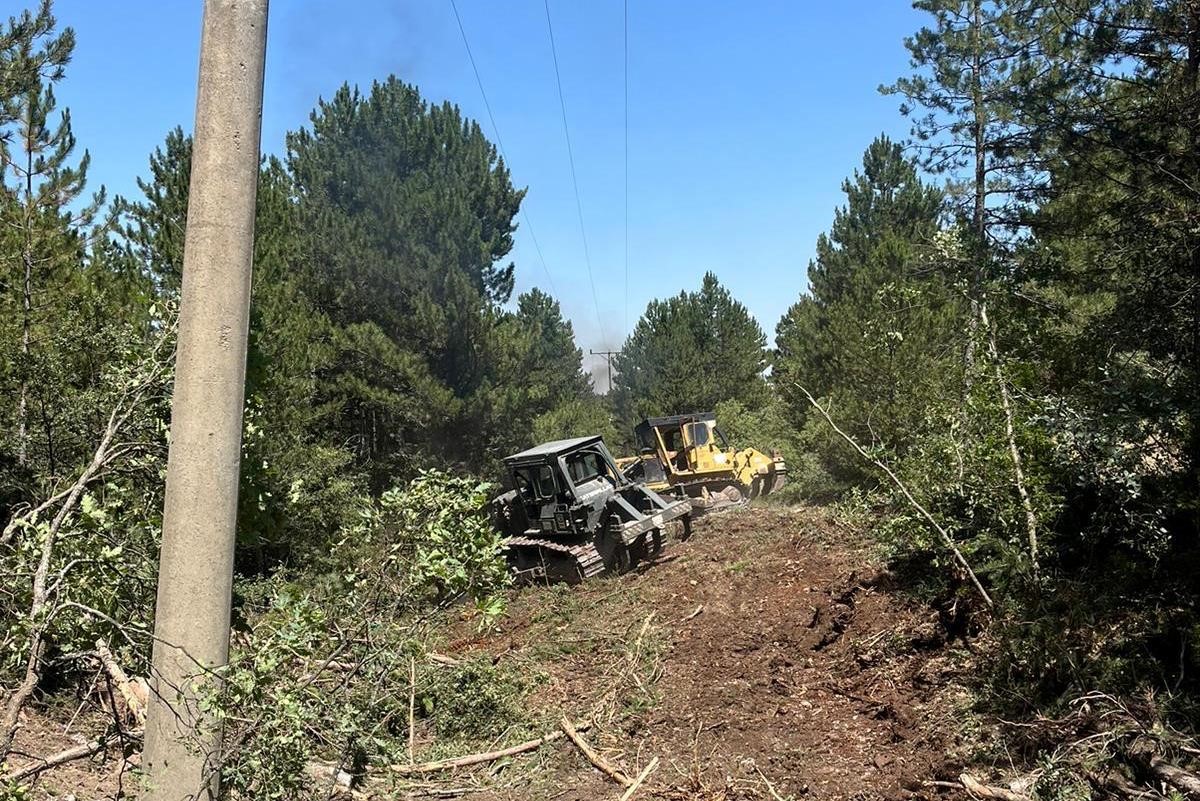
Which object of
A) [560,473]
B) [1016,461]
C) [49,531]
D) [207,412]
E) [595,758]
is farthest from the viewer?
[560,473]

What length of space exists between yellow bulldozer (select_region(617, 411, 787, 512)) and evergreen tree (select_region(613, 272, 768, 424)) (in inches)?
568

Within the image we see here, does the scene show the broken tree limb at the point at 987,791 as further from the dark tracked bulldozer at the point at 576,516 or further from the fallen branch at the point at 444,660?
the dark tracked bulldozer at the point at 576,516

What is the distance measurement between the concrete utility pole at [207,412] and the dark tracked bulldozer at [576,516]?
10.8 m

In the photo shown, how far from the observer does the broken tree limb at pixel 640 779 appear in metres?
5.88

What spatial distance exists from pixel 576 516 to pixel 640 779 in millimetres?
8326

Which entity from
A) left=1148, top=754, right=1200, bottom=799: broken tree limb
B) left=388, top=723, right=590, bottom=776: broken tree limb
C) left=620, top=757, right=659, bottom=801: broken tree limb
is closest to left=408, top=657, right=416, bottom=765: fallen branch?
left=388, top=723, right=590, bottom=776: broken tree limb

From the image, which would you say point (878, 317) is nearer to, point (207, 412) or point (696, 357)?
point (207, 412)

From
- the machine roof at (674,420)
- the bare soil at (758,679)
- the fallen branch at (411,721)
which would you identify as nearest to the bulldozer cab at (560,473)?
the bare soil at (758,679)

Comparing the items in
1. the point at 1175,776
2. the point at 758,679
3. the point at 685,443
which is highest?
the point at 685,443

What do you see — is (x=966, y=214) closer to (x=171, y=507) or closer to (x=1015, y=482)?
(x=1015, y=482)

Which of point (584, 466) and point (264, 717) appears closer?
point (264, 717)

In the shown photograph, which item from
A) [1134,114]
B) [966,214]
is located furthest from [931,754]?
[966,214]

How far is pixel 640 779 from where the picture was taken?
6102 mm

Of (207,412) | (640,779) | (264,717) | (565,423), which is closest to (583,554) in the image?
(640,779)
